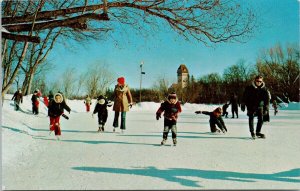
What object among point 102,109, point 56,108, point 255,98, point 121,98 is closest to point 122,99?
point 121,98

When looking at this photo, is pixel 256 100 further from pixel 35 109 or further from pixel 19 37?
pixel 35 109

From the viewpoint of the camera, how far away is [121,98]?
357 inches

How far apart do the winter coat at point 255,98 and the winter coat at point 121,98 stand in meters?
2.95

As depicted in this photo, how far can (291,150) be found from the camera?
6.23 m

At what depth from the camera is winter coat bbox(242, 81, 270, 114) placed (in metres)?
7.54

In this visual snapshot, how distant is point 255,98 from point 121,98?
10.8 ft

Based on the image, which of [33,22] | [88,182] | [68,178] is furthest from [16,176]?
[33,22]

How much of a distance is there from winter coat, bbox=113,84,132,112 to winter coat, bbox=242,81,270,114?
295 centimetres

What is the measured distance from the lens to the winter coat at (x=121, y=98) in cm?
906

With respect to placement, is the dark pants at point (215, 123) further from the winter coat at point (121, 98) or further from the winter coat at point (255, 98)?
the winter coat at point (121, 98)

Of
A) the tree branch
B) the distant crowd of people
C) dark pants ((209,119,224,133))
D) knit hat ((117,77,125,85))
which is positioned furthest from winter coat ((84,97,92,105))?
dark pants ((209,119,224,133))

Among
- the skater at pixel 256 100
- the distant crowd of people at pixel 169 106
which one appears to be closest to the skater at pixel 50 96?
the distant crowd of people at pixel 169 106

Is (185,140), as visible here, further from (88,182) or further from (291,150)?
(88,182)

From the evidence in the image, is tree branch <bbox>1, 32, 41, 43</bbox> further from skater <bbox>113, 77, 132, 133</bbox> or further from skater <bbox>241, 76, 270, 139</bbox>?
skater <bbox>241, 76, 270, 139</bbox>
